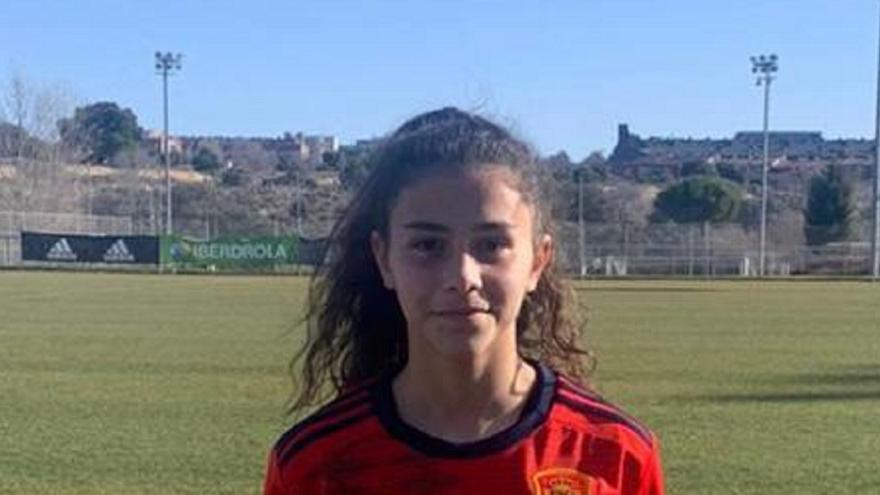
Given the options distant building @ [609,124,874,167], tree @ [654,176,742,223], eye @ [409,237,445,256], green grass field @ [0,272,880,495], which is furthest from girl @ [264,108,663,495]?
distant building @ [609,124,874,167]

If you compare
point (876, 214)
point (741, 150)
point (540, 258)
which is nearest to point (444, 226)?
point (540, 258)

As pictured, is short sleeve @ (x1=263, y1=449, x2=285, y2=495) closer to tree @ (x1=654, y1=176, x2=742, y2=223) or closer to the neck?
the neck

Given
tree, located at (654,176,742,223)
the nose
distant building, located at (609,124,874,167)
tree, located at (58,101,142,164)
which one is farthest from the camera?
distant building, located at (609,124,874,167)

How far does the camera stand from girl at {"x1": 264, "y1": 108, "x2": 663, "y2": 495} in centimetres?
215

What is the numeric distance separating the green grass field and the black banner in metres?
26.3

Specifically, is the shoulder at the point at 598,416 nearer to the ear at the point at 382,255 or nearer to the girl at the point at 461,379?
the girl at the point at 461,379

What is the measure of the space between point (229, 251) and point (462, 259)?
54850 millimetres

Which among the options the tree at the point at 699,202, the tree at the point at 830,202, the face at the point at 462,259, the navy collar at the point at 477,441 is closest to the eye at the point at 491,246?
the face at the point at 462,259

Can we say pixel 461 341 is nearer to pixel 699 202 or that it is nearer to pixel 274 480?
pixel 274 480

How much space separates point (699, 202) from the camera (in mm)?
85000

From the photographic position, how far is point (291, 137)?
190 meters

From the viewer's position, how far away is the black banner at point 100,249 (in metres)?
55.1

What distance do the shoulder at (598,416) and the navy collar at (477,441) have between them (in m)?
0.02

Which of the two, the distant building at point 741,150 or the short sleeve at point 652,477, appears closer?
the short sleeve at point 652,477
